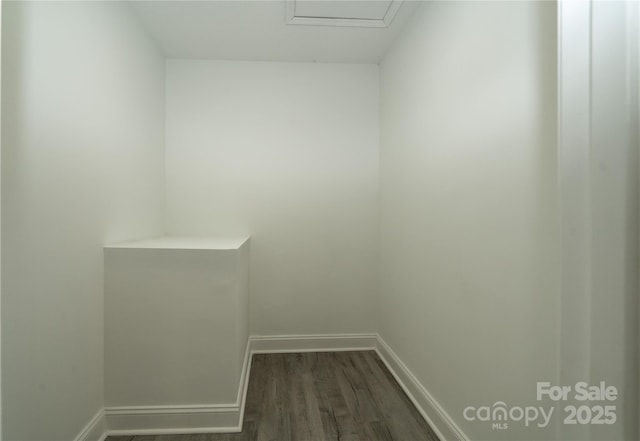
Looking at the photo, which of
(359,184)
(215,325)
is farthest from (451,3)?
(215,325)

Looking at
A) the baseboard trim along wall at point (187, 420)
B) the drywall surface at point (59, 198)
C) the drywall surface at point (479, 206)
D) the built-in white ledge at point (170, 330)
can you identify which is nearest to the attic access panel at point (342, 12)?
the drywall surface at point (479, 206)

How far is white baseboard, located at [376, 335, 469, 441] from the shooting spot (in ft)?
5.33

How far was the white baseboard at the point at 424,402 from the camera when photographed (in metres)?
1.62

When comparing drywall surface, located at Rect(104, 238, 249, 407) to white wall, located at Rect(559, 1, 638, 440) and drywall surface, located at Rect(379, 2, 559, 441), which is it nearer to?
drywall surface, located at Rect(379, 2, 559, 441)

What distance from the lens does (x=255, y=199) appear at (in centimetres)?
285

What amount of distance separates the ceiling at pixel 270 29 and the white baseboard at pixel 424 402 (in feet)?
7.67

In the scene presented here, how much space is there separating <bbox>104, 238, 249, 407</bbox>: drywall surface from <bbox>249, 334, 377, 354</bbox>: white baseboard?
105 centimetres

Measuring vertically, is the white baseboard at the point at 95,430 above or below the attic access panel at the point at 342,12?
below

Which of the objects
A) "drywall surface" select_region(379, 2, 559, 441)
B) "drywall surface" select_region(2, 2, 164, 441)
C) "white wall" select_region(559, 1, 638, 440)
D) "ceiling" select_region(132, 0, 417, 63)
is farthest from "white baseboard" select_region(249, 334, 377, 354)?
"ceiling" select_region(132, 0, 417, 63)

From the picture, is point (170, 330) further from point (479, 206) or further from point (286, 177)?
point (479, 206)

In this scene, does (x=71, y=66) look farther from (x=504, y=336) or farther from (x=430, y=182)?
(x=504, y=336)

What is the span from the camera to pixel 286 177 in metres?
2.87

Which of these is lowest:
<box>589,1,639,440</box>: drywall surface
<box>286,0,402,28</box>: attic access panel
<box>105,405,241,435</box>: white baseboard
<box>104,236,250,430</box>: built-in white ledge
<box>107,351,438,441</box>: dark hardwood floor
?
<box>107,351,438,441</box>: dark hardwood floor

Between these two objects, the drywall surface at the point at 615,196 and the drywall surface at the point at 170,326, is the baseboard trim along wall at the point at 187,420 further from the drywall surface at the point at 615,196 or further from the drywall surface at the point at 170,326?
the drywall surface at the point at 615,196
